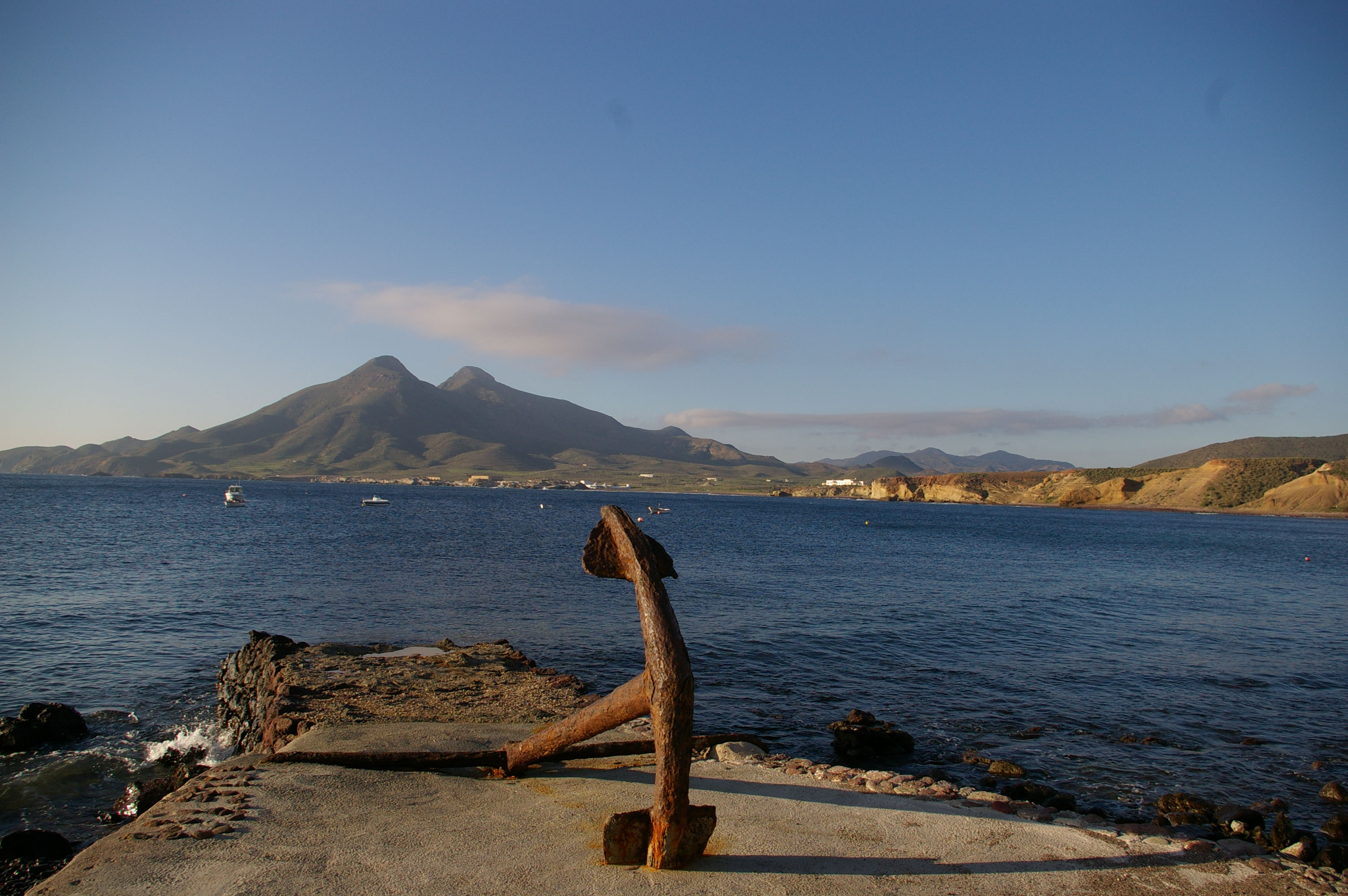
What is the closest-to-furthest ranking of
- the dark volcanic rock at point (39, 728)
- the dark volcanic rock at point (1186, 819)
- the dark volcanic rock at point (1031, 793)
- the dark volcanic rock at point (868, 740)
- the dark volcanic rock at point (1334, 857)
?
the dark volcanic rock at point (1334, 857) → the dark volcanic rock at point (1186, 819) → the dark volcanic rock at point (1031, 793) → the dark volcanic rock at point (39, 728) → the dark volcanic rock at point (868, 740)

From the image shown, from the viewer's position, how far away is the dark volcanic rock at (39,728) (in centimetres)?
1166

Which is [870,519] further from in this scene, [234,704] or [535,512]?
[234,704]

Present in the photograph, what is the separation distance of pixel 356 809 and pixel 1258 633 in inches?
1211

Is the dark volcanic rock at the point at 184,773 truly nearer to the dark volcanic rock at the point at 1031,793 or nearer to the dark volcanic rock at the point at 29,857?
the dark volcanic rock at the point at 29,857

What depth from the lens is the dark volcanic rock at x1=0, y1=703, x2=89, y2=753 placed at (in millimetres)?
11664

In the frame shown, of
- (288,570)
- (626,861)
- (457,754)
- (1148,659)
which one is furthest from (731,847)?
(288,570)

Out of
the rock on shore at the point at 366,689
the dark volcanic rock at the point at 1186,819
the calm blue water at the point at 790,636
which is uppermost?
the rock on shore at the point at 366,689

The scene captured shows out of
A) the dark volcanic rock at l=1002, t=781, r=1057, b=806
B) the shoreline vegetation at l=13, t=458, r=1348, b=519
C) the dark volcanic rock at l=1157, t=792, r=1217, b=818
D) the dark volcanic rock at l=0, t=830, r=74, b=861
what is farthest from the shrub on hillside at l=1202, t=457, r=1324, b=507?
the dark volcanic rock at l=0, t=830, r=74, b=861

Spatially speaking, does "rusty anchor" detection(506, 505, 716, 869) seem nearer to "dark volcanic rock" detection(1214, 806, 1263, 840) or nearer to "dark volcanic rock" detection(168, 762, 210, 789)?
"dark volcanic rock" detection(168, 762, 210, 789)

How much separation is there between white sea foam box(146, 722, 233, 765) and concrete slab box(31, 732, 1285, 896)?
480 centimetres

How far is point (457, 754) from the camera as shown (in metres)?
8.12

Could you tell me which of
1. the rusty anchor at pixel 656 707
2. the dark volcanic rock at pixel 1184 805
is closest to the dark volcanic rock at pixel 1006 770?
the dark volcanic rock at pixel 1184 805

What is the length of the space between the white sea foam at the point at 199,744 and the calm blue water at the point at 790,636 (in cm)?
10

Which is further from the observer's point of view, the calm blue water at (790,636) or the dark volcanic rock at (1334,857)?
the calm blue water at (790,636)
